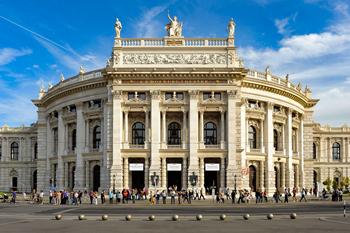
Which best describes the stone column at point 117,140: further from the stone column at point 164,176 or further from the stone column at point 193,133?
the stone column at point 193,133

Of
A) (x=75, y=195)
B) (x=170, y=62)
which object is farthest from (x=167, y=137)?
(x=75, y=195)

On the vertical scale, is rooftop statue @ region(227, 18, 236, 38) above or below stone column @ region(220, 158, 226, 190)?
above

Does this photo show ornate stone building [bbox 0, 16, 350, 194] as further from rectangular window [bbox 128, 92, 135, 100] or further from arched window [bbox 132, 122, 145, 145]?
rectangular window [bbox 128, 92, 135, 100]

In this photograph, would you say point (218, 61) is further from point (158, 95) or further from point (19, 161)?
point (19, 161)

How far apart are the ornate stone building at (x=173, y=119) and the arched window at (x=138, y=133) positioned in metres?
0.14

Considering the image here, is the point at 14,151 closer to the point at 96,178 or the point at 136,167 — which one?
the point at 96,178

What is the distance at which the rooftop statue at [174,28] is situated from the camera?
80331 millimetres

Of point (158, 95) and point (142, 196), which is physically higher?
point (158, 95)

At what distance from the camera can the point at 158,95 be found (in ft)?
245

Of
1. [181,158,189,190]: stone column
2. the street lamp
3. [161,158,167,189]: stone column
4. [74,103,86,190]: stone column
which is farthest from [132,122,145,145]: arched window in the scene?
the street lamp

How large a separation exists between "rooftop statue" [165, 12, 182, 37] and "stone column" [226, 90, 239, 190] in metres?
12.7

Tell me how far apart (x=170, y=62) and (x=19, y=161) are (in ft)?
176

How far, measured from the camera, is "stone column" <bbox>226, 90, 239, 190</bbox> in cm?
7319

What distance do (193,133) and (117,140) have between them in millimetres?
10253
